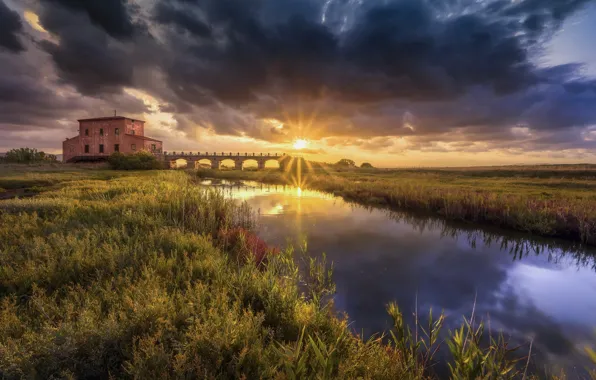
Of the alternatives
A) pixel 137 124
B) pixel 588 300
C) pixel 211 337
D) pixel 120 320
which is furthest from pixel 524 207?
pixel 137 124

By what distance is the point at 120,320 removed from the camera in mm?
3803

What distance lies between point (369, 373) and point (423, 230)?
12937 mm

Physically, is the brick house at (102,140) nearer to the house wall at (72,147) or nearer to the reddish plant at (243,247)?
the house wall at (72,147)

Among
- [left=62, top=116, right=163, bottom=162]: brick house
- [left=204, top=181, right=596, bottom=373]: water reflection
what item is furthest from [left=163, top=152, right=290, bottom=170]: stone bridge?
[left=204, top=181, right=596, bottom=373]: water reflection

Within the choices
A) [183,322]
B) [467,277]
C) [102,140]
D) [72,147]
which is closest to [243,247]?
[183,322]

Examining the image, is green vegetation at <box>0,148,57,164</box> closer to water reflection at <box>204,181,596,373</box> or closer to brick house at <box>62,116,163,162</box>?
brick house at <box>62,116,163,162</box>

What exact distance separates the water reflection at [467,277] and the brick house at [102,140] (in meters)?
59.9

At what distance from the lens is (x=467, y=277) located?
30.0 feet

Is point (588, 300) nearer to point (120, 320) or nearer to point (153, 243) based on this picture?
point (120, 320)

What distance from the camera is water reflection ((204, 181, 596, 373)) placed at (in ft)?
21.1

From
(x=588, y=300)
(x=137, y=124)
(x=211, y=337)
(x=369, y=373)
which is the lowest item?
(x=588, y=300)

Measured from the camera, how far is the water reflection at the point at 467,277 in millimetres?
6438

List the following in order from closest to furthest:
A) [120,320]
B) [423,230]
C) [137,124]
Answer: [120,320], [423,230], [137,124]

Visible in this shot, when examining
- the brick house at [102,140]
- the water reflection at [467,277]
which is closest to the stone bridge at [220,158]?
the brick house at [102,140]
